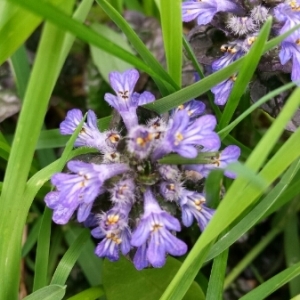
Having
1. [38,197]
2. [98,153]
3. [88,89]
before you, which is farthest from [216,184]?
[88,89]

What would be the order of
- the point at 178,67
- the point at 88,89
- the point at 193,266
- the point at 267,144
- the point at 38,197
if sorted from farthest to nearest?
the point at 88,89 → the point at 38,197 → the point at 178,67 → the point at 193,266 → the point at 267,144

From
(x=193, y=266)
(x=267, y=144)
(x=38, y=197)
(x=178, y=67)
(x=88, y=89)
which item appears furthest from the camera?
(x=88, y=89)

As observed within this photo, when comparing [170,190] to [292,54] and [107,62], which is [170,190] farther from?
[107,62]

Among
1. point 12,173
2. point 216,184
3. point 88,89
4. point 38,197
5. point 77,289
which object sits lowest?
point 77,289

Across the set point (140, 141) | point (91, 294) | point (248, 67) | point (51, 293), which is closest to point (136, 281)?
point (91, 294)

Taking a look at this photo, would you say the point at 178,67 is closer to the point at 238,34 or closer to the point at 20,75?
the point at 238,34

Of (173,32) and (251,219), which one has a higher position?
(173,32)

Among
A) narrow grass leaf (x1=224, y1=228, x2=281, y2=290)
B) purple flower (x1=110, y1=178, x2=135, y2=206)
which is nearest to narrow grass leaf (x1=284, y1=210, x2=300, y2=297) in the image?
narrow grass leaf (x1=224, y1=228, x2=281, y2=290)
